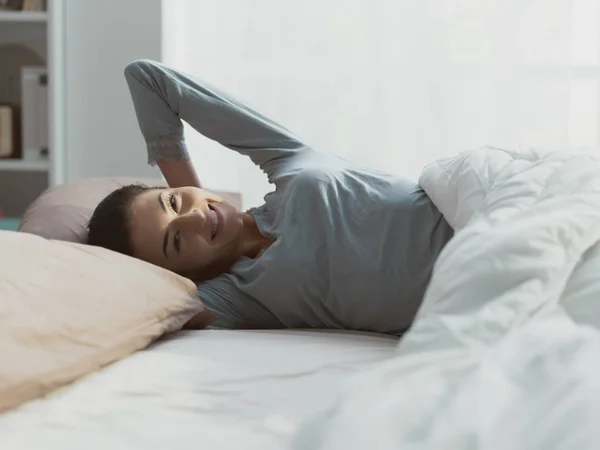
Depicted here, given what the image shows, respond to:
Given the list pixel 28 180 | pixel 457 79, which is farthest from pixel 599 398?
pixel 28 180

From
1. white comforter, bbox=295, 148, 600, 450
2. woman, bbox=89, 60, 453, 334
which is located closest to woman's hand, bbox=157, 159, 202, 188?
woman, bbox=89, 60, 453, 334

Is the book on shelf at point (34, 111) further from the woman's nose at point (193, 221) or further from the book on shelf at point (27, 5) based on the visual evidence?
the woman's nose at point (193, 221)

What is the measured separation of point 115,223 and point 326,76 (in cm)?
114

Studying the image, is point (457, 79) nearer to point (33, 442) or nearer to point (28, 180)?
point (28, 180)

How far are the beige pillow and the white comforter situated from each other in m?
0.40

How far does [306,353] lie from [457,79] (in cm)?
149

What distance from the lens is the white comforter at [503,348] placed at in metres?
0.60

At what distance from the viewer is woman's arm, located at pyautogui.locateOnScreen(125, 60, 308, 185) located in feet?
5.23

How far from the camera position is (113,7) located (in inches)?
100.0

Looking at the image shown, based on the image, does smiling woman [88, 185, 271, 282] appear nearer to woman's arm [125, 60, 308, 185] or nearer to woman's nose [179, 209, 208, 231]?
woman's nose [179, 209, 208, 231]

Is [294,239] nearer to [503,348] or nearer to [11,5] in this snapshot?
[503,348]

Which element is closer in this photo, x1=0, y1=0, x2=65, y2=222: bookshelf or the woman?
the woman

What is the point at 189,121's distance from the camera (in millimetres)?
1680

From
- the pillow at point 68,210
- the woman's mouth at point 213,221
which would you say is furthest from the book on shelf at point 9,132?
the woman's mouth at point 213,221
